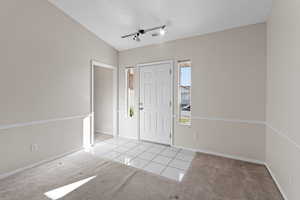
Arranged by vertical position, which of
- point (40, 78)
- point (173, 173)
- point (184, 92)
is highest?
point (40, 78)

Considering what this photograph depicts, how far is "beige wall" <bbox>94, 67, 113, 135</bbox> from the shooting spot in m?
4.43

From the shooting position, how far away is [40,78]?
8.08ft

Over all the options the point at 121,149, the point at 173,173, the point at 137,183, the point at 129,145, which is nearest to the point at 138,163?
the point at 137,183

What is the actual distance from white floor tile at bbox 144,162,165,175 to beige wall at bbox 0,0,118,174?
1859mm

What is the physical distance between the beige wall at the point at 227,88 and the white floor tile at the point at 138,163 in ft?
3.65

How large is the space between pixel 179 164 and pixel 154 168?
52cm

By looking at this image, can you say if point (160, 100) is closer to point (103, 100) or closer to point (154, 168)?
point (154, 168)

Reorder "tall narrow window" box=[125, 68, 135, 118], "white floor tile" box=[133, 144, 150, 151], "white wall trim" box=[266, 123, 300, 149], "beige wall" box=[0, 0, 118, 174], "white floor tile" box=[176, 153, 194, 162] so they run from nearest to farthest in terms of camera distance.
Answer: "white wall trim" box=[266, 123, 300, 149]
"beige wall" box=[0, 0, 118, 174]
"white floor tile" box=[176, 153, 194, 162]
"white floor tile" box=[133, 144, 150, 151]
"tall narrow window" box=[125, 68, 135, 118]

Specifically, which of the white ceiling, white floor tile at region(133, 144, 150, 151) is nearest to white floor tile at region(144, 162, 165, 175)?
white floor tile at region(133, 144, 150, 151)

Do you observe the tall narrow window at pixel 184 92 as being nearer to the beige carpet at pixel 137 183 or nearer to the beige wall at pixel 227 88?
the beige wall at pixel 227 88

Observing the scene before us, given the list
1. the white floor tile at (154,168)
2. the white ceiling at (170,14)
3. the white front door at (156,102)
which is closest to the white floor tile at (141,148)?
the white front door at (156,102)

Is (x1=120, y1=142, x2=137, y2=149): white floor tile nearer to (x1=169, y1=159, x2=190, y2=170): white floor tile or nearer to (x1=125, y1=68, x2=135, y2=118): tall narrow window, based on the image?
(x1=125, y1=68, x2=135, y2=118): tall narrow window

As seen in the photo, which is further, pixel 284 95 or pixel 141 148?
pixel 141 148

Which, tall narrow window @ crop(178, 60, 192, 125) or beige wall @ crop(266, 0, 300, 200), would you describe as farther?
tall narrow window @ crop(178, 60, 192, 125)
